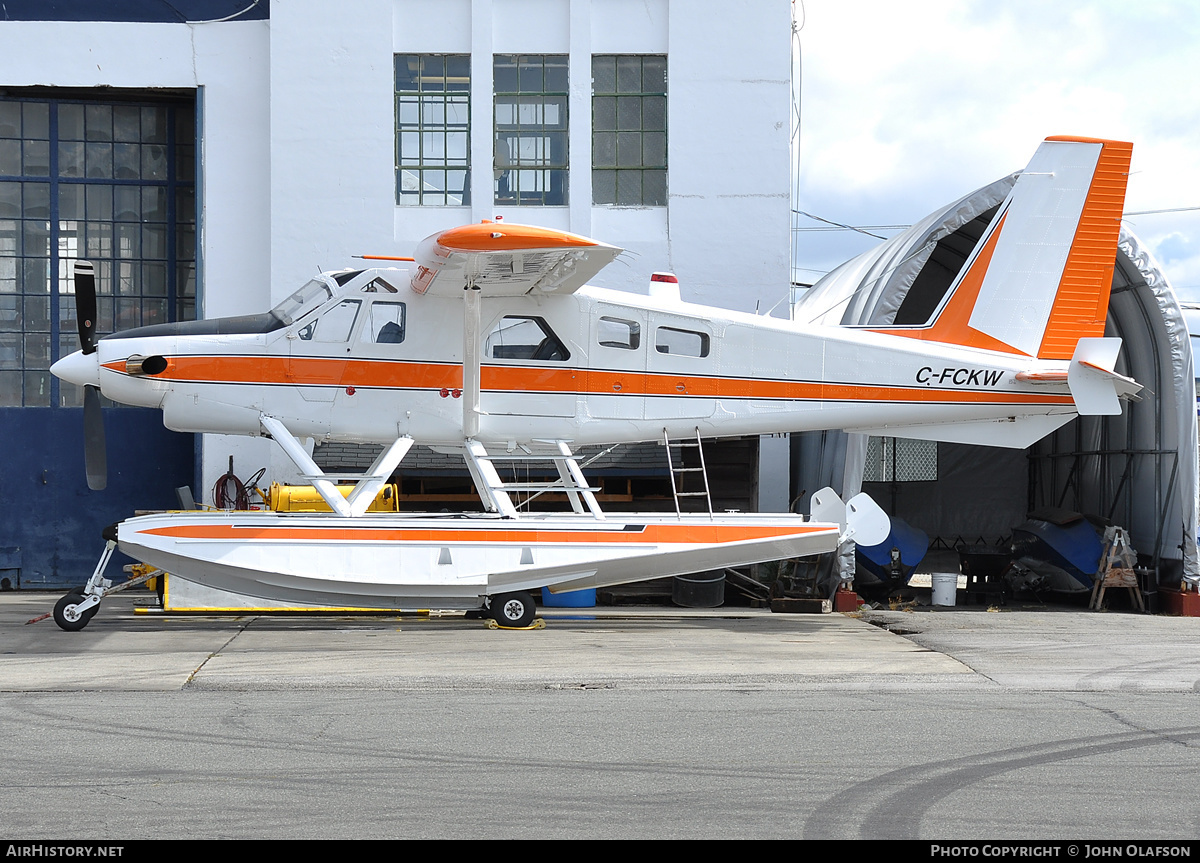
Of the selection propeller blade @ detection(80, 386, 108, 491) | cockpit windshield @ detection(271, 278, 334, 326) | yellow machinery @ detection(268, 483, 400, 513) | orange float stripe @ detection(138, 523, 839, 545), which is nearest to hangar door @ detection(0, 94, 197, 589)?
yellow machinery @ detection(268, 483, 400, 513)

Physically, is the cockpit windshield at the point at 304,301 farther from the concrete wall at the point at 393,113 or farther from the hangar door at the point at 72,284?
the hangar door at the point at 72,284

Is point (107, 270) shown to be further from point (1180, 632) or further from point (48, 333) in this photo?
point (1180, 632)

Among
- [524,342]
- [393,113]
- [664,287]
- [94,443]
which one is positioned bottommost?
[94,443]

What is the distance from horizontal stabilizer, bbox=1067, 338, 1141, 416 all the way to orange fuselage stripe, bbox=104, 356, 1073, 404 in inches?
11.9

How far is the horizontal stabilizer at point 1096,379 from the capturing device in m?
10.7

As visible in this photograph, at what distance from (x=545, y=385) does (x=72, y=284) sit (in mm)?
8699

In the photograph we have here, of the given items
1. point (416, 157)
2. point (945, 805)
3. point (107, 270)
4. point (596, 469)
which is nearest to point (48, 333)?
point (107, 270)

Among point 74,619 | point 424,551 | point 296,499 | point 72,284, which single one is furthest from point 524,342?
point 72,284

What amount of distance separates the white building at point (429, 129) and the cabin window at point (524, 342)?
4.10 metres

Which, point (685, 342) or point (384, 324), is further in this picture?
point (685, 342)

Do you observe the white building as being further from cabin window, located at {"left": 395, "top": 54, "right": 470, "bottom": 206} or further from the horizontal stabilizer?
the horizontal stabilizer

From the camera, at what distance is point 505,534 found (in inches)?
384

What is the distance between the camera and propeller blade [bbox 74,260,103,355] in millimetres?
9977

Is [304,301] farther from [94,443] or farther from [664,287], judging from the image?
[664,287]
